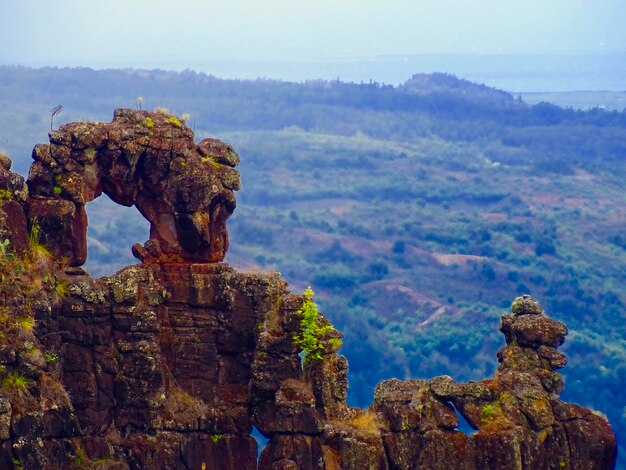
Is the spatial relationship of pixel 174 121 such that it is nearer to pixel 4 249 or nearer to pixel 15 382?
pixel 4 249

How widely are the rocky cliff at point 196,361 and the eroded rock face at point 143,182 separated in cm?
5

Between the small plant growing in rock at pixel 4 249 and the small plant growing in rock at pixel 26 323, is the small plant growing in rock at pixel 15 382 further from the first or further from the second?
the small plant growing in rock at pixel 4 249

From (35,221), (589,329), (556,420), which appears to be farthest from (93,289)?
(589,329)

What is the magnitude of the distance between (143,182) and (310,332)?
6074 mm

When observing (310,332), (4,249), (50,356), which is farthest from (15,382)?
(310,332)

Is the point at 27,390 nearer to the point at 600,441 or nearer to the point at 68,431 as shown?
the point at 68,431

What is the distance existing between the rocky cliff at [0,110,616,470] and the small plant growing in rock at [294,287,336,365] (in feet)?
0.13

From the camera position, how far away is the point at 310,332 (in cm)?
5328

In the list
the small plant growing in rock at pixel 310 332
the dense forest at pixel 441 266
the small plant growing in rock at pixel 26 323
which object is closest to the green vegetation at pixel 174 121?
the small plant growing in rock at pixel 310 332

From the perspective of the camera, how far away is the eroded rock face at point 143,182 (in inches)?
2128

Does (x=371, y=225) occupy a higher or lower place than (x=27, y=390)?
lower

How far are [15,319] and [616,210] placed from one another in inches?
5516

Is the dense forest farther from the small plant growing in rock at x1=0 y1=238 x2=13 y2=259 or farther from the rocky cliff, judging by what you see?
the small plant growing in rock at x1=0 y1=238 x2=13 y2=259

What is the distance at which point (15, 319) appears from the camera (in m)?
51.4
